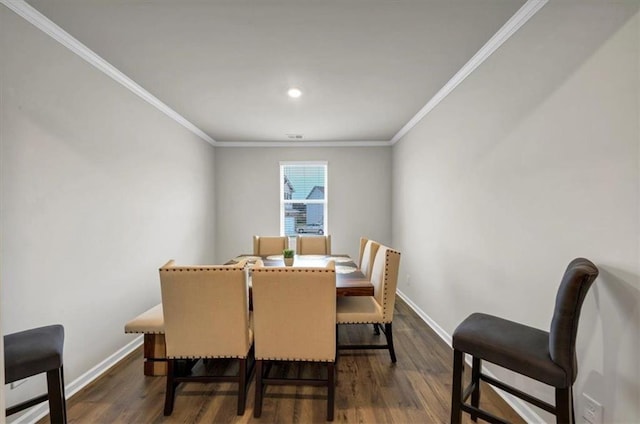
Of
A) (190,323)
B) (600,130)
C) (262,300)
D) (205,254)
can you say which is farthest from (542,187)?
(205,254)

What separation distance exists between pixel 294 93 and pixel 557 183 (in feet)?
7.36

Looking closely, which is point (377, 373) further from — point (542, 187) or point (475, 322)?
point (542, 187)

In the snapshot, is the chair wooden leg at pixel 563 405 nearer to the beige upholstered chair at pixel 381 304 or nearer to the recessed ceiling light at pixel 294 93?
the beige upholstered chair at pixel 381 304

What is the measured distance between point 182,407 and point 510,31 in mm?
3222

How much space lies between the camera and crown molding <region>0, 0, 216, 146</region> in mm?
1686

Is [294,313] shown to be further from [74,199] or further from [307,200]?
[307,200]

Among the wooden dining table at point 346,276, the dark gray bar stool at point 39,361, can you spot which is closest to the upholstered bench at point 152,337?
the dark gray bar stool at point 39,361

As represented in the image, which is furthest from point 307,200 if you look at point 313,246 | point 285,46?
point 285,46

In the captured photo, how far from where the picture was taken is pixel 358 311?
2.29 m

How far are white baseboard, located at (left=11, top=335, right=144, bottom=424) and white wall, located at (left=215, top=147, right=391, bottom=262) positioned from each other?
231 cm

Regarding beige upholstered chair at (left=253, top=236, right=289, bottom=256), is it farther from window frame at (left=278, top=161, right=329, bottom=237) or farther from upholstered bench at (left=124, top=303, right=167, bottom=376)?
upholstered bench at (left=124, top=303, right=167, bottom=376)

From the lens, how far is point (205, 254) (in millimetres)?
4477

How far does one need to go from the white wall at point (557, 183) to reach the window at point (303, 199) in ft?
8.36

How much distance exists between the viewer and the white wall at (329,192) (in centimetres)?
485
